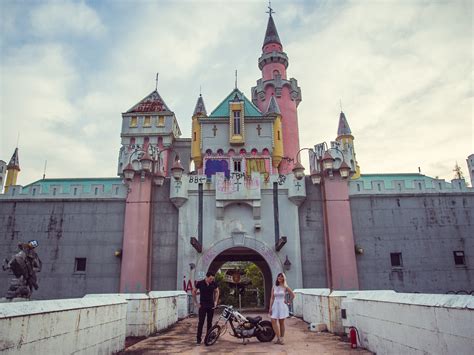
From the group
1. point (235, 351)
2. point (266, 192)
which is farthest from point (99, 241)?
point (235, 351)

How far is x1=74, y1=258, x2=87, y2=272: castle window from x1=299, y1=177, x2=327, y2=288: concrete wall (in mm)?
12742

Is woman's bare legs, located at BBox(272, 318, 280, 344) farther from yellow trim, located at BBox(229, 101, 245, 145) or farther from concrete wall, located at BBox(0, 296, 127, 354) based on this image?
yellow trim, located at BBox(229, 101, 245, 145)

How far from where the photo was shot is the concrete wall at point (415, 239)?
20.1 meters

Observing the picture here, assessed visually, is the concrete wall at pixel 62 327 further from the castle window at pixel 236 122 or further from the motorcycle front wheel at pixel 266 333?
the castle window at pixel 236 122

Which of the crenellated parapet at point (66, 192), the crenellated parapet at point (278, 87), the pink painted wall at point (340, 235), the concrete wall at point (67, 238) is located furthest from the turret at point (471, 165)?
the concrete wall at point (67, 238)

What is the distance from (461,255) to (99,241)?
2124cm

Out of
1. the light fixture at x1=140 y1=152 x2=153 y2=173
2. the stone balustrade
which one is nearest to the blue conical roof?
the light fixture at x1=140 y1=152 x2=153 y2=173

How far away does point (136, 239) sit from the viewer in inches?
796

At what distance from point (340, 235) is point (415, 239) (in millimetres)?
4539

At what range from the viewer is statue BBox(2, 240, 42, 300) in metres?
→ 12.7

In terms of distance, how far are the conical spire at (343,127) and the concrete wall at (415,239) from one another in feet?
67.3

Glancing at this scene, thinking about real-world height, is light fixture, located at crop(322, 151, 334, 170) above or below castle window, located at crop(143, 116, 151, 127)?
below

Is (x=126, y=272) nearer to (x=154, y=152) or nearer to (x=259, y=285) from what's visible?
(x=154, y=152)

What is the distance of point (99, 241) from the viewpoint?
20.9m
